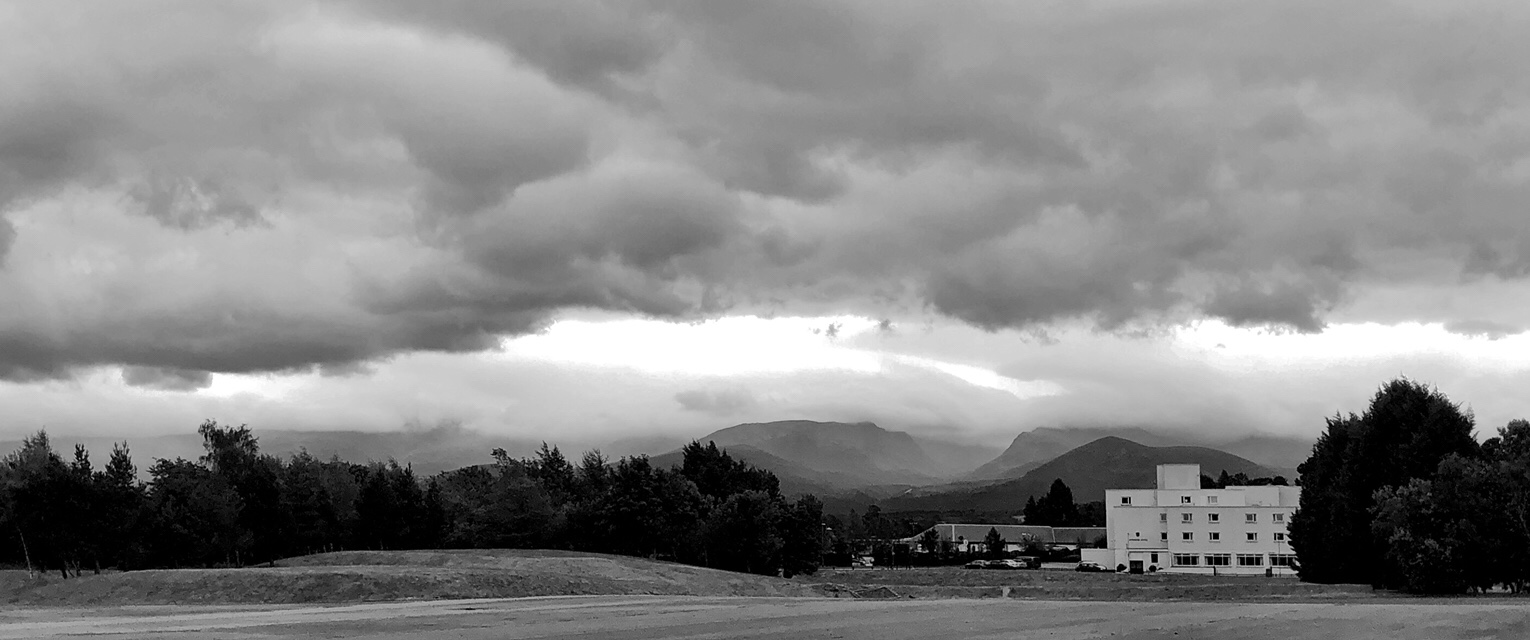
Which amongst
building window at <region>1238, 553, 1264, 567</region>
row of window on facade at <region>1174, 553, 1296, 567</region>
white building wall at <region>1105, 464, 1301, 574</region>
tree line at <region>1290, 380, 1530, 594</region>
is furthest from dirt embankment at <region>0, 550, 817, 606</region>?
building window at <region>1238, 553, 1264, 567</region>

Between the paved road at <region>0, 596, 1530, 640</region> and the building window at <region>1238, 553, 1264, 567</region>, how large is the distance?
111816 millimetres

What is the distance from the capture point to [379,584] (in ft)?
217

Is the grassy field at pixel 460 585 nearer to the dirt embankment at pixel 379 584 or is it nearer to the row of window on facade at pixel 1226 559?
Result: the dirt embankment at pixel 379 584

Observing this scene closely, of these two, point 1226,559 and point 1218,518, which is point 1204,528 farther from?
point 1226,559

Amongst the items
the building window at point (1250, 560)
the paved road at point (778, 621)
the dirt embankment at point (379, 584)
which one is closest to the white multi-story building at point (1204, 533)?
the building window at point (1250, 560)

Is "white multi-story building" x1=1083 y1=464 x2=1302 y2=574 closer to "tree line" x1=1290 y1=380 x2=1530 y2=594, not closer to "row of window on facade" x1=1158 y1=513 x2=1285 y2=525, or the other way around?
"row of window on facade" x1=1158 y1=513 x2=1285 y2=525

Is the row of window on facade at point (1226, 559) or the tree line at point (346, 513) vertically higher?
the tree line at point (346, 513)

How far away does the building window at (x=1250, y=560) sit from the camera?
532 feet

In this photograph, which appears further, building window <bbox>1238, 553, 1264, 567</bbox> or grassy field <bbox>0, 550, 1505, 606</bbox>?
building window <bbox>1238, 553, 1264, 567</bbox>

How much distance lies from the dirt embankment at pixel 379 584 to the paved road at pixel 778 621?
623cm

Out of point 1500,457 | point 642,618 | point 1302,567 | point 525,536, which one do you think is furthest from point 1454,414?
point 525,536

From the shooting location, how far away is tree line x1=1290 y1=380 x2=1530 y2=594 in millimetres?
67125

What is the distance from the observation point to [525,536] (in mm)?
113875

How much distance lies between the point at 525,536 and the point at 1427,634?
→ 282ft
